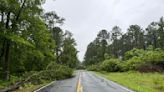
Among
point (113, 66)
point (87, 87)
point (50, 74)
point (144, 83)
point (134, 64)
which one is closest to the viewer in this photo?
point (87, 87)

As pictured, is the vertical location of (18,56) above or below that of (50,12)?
below

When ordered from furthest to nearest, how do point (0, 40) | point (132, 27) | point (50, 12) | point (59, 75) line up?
1. point (132, 27)
2. point (50, 12)
3. point (59, 75)
4. point (0, 40)

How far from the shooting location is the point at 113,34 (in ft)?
458

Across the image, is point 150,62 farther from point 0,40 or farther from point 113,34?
point 113,34

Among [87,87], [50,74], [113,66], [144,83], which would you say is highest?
[113,66]

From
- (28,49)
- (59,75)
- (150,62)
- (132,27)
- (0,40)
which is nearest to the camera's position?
(0,40)

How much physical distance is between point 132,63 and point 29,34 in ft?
136

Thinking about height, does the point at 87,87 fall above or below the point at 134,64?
below

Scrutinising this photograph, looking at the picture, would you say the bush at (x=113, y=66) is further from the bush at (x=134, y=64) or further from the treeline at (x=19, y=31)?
the treeline at (x=19, y=31)

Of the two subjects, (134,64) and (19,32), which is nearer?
(19,32)

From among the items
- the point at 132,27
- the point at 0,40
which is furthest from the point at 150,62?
the point at 132,27

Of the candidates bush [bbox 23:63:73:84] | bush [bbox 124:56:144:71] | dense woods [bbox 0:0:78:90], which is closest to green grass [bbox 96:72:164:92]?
bush [bbox 23:63:73:84]

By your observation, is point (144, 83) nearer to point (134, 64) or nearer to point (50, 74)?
point (50, 74)

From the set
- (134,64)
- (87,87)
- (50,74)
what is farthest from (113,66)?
(87,87)
